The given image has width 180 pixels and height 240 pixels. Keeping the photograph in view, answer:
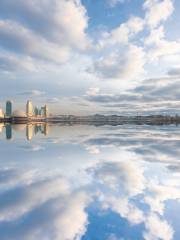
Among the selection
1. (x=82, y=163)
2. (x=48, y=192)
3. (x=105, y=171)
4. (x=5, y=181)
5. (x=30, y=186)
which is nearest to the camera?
(x=48, y=192)

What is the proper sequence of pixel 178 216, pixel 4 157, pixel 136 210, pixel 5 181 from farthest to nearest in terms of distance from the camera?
pixel 4 157 → pixel 5 181 → pixel 136 210 → pixel 178 216

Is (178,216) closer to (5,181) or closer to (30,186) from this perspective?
(30,186)

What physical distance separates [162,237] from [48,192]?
4.52 m

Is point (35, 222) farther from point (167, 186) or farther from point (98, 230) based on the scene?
point (167, 186)

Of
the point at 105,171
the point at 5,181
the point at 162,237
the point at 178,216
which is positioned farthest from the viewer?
the point at 105,171

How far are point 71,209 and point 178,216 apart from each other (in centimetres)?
291

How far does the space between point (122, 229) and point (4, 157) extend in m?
12.3

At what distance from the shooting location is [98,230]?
6.14 m

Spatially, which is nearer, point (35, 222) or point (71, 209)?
point (35, 222)

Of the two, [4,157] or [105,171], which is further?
[4,157]

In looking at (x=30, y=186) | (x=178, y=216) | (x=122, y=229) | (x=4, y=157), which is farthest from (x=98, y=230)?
(x=4, y=157)

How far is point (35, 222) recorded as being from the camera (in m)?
6.50

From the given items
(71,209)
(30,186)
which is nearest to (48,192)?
(30,186)

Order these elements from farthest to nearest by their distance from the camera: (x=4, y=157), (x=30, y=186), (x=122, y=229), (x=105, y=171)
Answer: (x=4, y=157)
(x=105, y=171)
(x=30, y=186)
(x=122, y=229)
